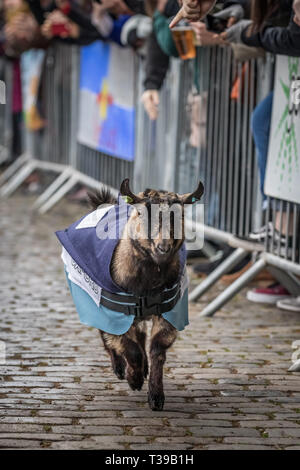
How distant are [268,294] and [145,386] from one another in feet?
8.56

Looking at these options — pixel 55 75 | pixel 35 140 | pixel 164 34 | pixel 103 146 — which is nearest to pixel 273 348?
pixel 164 34

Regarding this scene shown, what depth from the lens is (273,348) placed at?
6.53m

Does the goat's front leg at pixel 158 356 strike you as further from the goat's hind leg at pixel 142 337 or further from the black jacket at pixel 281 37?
the black jacket at pixel 281 37

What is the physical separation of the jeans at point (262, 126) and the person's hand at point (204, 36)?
2.20 feet

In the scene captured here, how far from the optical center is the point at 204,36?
7621 millimetres

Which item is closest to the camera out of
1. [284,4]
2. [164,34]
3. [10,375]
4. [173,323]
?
[173,323]

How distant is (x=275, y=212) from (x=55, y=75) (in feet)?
24.5

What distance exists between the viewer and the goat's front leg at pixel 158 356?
509 cm

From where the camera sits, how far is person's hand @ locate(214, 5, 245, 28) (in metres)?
7.02

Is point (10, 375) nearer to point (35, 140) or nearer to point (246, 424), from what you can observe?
point (246, 424)

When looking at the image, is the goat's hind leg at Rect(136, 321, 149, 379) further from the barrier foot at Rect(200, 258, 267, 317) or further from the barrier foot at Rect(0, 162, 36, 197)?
the barrier foot at Rect(0, 162, 36, 197)

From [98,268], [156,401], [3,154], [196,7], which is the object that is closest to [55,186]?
[3,154]

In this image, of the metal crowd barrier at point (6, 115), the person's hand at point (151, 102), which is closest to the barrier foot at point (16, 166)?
the metal crowd barrier at point (6, 115)

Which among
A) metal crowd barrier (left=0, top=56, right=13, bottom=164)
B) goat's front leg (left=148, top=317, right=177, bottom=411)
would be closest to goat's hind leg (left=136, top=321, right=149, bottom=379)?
goat's front leg (left=148, top=317, right=177, bottom=411)
